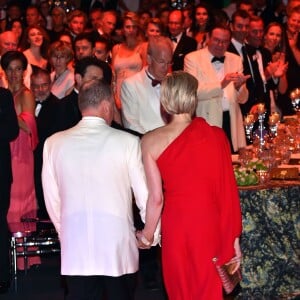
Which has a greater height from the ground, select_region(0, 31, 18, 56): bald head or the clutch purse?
select_region(0, 31, 18, 56): bald head

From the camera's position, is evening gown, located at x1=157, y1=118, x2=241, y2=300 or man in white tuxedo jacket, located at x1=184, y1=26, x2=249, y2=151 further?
man in white tuxedo jacket, located at x1=184, y1=26, x2=249, y2=151

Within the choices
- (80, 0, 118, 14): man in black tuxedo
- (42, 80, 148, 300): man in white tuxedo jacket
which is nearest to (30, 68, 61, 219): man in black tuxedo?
(42, 80, 148, 300): man in white tuxedo jacket

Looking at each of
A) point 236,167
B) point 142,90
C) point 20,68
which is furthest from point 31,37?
point 236,167

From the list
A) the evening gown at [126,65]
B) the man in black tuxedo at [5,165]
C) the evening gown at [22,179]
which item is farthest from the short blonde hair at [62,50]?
the man in black tuxedo at [5,165]

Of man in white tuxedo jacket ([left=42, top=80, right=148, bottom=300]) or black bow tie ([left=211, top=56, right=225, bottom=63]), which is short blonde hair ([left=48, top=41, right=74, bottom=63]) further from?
man in white tuxedo jacket ([left=42, top=80, right=148, bottom=300])

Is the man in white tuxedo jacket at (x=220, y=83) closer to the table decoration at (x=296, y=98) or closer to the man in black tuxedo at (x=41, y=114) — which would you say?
the table decoration at (x=296, y=98)

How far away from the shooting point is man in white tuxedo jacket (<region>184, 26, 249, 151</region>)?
435 inches

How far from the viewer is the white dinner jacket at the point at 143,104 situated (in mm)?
9773

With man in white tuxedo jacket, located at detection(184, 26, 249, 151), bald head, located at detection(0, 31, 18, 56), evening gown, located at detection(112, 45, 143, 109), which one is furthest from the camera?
evening gown, located at detection(112, 45, 143, 109)

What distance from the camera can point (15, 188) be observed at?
33.6 feet

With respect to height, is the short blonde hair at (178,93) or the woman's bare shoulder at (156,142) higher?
the short blonde hair at (178,93)

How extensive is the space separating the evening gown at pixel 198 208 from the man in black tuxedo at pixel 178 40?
6.81 m

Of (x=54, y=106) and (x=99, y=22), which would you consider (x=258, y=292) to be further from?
(x=99, y=22)

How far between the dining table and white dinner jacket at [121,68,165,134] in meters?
1.33
